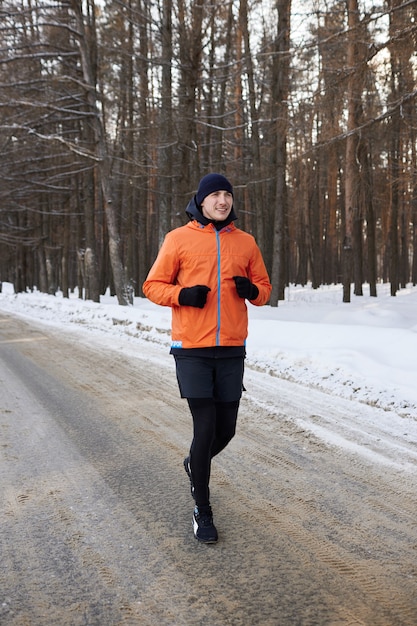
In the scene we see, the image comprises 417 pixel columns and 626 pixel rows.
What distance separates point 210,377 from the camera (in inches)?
127

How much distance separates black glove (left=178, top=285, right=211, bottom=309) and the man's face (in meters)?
0.45

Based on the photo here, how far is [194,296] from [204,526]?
1.27 m

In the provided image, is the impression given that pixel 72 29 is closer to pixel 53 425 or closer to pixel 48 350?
pixel 48 350

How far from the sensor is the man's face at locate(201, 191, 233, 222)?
331cm

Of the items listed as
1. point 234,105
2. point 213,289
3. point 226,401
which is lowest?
point 226,401

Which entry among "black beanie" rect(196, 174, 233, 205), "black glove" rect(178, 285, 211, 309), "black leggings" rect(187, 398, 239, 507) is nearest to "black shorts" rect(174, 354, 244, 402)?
"black leggings" rect(187, 398, 239, 507)

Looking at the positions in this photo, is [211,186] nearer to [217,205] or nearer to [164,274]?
[217,205]

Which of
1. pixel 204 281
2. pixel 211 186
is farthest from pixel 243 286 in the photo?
pixel 211 186

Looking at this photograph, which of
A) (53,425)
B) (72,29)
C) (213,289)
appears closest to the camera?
(213,289)

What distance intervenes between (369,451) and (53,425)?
2.96 metres

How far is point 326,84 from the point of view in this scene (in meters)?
9.87

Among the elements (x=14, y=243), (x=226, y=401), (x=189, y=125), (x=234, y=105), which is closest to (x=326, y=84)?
(x=189, y=125)

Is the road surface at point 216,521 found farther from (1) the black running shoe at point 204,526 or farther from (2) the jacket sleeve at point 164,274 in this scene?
(2) the jacket sleeve at point 164,274

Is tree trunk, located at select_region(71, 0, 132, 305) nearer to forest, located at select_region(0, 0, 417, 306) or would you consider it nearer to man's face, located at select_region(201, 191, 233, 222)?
forest, located at select_region(0, 0, 417, 306)
